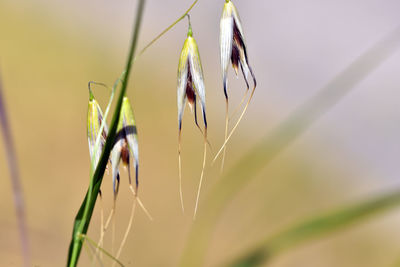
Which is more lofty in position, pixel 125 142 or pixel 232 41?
pixel 232 41

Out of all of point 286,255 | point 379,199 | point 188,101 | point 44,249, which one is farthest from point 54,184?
point 379,199

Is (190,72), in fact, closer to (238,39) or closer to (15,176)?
(238,39)

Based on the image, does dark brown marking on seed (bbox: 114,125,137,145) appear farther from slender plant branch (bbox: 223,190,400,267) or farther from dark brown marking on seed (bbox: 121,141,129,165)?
slender plant branch (bbox: 223,190,400,267)

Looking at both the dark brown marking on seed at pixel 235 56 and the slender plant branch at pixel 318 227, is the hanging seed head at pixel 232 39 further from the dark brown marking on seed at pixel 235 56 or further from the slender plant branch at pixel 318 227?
the slender plant branch at pixel 318 227

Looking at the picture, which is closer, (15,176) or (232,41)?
(15,176)

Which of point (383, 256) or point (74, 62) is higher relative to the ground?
point (74, 62)

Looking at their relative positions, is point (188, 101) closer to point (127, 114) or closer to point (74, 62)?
point (127, 114)

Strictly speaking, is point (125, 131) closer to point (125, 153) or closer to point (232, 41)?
point (125, 153)

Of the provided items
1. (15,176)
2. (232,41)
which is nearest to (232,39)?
(232,41)
